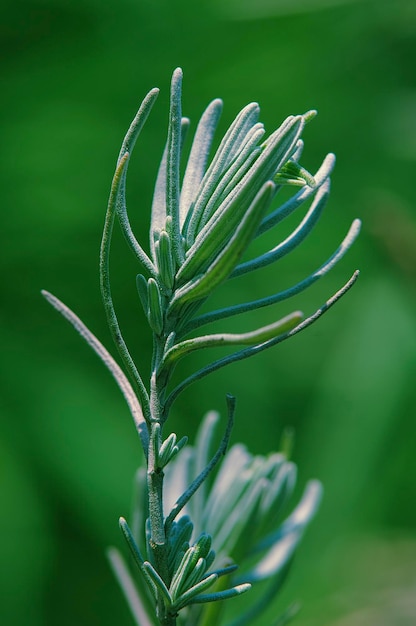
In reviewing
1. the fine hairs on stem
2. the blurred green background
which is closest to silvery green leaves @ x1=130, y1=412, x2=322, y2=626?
the fine hairs on stem

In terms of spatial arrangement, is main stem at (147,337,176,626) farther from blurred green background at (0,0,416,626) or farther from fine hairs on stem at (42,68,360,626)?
blurred green background at (0,0,416,626)

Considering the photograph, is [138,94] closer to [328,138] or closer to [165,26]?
[165,26]

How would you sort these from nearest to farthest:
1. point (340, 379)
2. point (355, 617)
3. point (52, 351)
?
point (355, 617), point (52, 351), point (340, 379)

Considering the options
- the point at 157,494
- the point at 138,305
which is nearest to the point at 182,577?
the point at 157,494

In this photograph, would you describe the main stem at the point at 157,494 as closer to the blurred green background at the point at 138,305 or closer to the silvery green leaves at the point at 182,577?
the silvery green leaves at the point at 182,577

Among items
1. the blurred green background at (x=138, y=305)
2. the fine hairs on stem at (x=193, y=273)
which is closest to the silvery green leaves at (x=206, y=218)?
the fine hairs on stem at (x=193, y=273)

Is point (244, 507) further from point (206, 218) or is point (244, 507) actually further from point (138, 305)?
point (138, 305)

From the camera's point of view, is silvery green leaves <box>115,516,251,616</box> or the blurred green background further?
the blurred green background

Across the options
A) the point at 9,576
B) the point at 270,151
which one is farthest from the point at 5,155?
the point at 270,151
